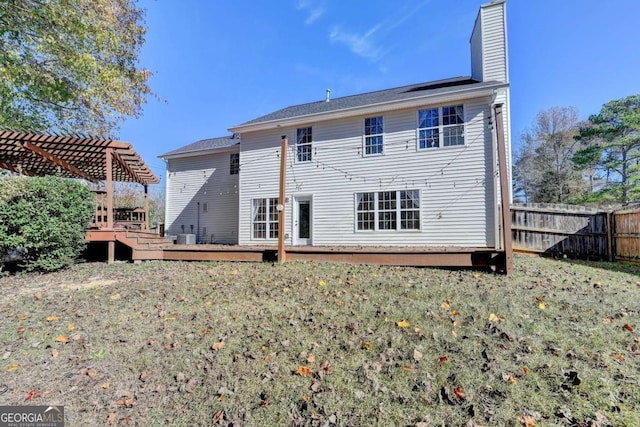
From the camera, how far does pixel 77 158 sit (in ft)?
36.0

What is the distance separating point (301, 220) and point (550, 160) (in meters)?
22.9

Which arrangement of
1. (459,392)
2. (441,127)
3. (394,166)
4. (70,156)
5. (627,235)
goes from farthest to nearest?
1. (394,166)
2. (70,156)
3. (441,127)
4. (627,235)
5. (459,392)

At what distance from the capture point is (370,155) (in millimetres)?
11180

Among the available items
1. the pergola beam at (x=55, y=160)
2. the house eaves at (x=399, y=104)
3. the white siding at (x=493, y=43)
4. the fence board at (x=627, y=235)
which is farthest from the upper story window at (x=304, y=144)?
the fence board at (x=627, y=235)

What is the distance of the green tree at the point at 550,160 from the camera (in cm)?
2298

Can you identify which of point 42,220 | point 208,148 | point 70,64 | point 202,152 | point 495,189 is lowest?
point 42,220

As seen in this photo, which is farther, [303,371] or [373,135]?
[373,135]

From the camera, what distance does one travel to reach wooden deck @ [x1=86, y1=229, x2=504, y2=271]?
7.18 meters

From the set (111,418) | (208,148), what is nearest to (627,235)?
(111,418)

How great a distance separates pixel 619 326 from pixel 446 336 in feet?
7.43

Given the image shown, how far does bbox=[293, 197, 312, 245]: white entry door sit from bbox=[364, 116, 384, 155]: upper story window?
3.05m

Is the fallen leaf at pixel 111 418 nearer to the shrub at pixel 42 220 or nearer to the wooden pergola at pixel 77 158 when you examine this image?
the shrub at pixel 42 220

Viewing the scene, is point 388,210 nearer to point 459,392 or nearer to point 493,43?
point 493,43

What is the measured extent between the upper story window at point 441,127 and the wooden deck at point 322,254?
12.5ft
